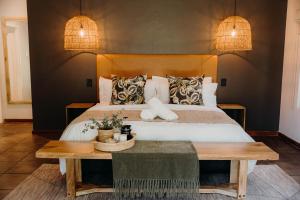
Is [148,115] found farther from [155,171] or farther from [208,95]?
[208,95]

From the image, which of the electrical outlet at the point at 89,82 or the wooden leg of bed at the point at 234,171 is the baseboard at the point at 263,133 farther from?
the electrical outlet at the point at 89,82

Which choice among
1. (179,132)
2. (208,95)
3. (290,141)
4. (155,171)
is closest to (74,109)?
(208,95)

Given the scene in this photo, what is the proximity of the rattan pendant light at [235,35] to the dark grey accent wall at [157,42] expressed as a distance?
0.26m

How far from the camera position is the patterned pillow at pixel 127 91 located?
4047 millimetres

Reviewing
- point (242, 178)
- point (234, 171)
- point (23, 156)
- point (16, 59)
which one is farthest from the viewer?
point (16, 59)

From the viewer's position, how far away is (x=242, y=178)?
2590mm

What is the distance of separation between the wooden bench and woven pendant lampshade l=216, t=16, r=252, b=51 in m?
2.10

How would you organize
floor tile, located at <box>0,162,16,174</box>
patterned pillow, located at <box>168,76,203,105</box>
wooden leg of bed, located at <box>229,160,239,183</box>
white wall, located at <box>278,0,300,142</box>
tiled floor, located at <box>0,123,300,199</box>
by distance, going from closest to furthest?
wooden leg of bed, located at <box>229,160,239,183</box> < tiled floor, located at <box>0,123,300,199</box> < floor tile, located at <box>0,162,16,174</box> < patterned pillow, located at <box>168,76,203,105</box> < white wall, located at <box>278,0,300,142</box>

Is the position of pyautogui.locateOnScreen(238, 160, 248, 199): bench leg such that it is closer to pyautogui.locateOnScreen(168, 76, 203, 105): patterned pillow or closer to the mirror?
pyautogui.locateOnScreen(168, 76, 203, 105): patterned pillow

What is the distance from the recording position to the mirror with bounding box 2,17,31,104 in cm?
557

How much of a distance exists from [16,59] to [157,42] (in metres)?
3.01

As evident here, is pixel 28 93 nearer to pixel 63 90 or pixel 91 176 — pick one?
pixel 63 90

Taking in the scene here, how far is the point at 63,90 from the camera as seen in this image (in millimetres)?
4797

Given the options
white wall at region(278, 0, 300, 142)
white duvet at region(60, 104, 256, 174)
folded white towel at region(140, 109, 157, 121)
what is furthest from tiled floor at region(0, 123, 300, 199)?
folded white towel at region(140, 109, 157, 121)
